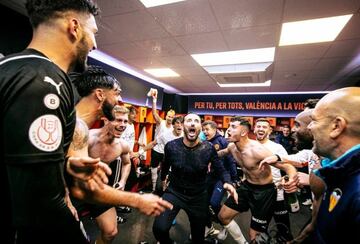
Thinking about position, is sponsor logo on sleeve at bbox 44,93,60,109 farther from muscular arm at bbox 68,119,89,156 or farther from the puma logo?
muscular arm at bbox 68,119,89,156

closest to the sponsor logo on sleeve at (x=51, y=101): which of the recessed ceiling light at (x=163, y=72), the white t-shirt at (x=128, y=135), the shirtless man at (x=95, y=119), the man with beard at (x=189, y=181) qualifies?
the shirtless man at (x=95, y=119)

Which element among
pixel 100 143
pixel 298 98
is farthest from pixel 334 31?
pixel 298 98

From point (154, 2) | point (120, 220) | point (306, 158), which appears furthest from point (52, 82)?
point (306, 158)

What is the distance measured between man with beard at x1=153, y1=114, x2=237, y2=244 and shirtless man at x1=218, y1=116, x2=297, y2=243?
0.44 metres

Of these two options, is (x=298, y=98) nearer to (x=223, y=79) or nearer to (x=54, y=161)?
(x=223, y=79)

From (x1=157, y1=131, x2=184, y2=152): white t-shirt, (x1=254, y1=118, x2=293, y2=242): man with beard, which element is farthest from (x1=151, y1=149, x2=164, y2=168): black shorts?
(x1=254, y1=118, x2=293, y2=242): man with beard

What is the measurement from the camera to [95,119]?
2.21m

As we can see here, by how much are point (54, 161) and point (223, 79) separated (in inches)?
253

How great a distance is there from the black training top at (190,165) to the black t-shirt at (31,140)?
2159 mm

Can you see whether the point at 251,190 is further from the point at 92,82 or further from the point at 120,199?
the point at 92,82

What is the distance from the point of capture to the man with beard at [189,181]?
262cm

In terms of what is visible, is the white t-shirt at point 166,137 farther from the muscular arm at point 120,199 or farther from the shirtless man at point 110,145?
the muscular arm at point 120,199

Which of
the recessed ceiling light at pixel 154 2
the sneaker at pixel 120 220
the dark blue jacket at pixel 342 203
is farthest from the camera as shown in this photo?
the sneaker at pixel 120 220

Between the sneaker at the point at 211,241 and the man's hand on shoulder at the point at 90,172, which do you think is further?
the sneaker at the point at 211,241
